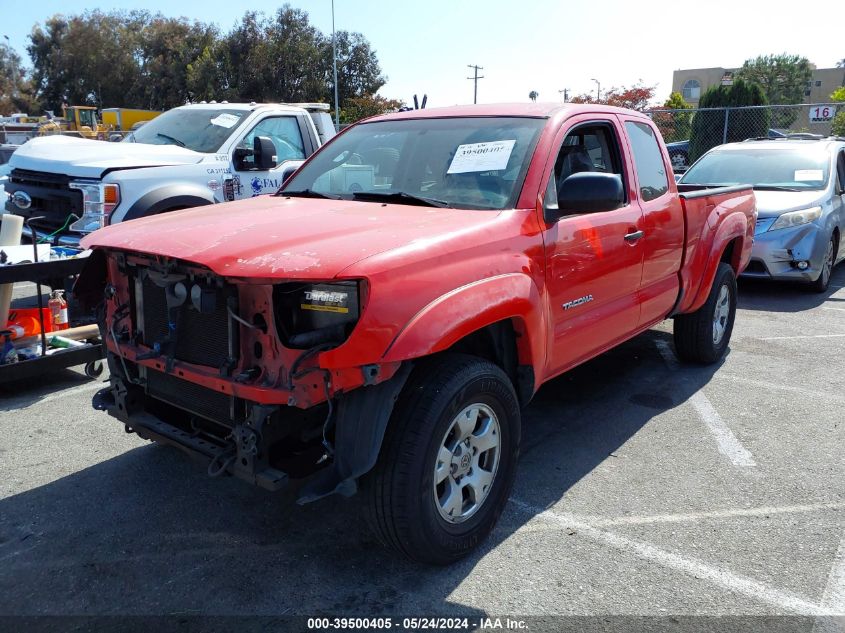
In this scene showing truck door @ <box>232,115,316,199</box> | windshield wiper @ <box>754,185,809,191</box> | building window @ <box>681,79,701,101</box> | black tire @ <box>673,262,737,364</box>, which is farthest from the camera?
building window @ <box>681,79,701,101</box>

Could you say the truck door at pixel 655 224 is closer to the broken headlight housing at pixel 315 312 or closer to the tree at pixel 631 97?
the broken headlight housing at pixel 315 312

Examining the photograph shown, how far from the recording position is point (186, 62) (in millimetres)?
47438

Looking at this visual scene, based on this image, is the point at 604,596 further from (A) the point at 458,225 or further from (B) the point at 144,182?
(B) the point at 144,182

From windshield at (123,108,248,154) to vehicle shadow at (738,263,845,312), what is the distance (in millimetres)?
6216

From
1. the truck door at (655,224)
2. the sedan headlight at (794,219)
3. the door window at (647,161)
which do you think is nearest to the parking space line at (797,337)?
the sedan headlight at (794,219)

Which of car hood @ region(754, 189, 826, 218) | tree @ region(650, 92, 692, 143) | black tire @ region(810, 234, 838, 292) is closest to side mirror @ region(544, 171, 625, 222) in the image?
car hood @ region(754, 189, 826, 218)

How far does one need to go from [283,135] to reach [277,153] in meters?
0.28

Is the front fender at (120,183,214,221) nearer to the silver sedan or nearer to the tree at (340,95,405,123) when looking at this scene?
the silver sedan

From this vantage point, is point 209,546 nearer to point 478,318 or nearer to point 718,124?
point 478,318

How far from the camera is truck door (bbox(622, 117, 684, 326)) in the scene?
4582mm

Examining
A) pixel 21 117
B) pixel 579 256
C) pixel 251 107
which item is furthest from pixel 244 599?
pixel 21 117

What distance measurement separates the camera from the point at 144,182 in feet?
22.3

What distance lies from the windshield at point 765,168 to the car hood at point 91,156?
6561 mm

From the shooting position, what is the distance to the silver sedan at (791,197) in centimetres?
845
